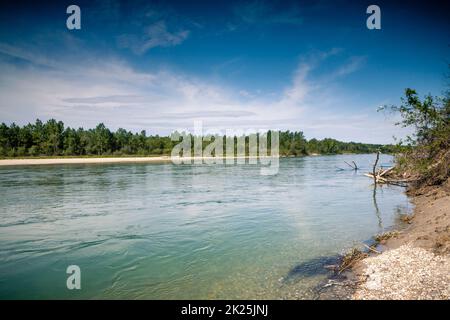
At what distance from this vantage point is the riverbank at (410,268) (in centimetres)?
666

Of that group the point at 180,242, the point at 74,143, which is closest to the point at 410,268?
the point at 180,242

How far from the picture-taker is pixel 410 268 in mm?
7805

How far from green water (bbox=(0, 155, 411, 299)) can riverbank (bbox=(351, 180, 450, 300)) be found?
4.26 feet

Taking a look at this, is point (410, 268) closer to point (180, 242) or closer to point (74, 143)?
point (180, 242)

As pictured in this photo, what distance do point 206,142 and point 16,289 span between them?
136 metres

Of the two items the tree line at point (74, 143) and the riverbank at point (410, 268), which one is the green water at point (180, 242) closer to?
the riverbank at point (410, 268)

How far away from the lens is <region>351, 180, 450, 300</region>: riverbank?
666 cm

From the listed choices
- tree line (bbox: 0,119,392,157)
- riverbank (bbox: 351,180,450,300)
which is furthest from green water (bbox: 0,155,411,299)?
tree line (bbox: 0,119,392,157)

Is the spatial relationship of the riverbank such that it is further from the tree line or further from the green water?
the tree line

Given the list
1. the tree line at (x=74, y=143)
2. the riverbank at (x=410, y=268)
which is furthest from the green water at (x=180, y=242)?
the tree line at (x=74, y=143)

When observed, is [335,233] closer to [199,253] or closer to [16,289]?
[199,253]

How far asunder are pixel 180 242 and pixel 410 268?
28.0 feet
